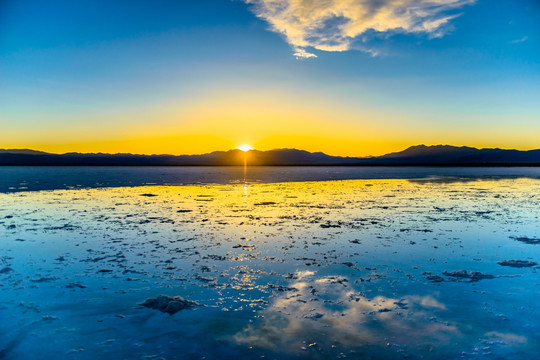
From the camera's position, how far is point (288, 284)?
7523 mm

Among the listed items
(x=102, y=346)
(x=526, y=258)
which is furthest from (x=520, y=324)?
(x=102, y=346)

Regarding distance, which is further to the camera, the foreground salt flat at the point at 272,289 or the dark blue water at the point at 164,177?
the dark blue water at the point at 164,177

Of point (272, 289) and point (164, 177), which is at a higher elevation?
point (164, 177)

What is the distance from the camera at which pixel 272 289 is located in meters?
7.24

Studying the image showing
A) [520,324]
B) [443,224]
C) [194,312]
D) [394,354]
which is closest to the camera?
[394,354]

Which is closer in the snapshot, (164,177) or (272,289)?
(272,289)

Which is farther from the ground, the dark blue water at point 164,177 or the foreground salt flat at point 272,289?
the dark blue water at point 164,177

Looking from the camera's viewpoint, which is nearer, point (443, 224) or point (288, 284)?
point (288, 284)

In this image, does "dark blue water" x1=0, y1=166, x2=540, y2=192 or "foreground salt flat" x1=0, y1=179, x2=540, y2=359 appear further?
"dark blue water" x1=0, y1=166, x2=540, y2=192

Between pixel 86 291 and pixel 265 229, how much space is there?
7075mm

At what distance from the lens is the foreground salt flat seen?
17.0 ft

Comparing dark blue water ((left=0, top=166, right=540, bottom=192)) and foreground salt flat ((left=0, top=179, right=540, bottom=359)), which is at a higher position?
dark blue water ((left=0, top=166, right=540, bottom=192))

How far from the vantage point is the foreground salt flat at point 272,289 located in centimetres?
517

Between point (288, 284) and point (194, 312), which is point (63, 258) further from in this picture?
point (288, 284)
